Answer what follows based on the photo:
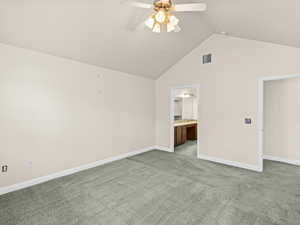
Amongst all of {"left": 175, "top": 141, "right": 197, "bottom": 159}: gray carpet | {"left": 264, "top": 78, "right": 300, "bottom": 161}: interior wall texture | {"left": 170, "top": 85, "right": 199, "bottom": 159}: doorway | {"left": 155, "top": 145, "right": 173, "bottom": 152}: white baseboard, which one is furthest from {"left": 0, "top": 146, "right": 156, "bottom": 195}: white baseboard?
{"left": 264, "top": 78, "right": 300, "bottom": 161}: interior wall texture

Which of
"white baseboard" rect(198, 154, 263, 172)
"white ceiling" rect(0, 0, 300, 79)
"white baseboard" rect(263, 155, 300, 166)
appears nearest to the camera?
"white ceiling" rect(0, 0, 300, 79)

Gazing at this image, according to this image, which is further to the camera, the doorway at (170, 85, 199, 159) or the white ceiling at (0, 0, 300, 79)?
the doorway at (170, 85, 199, 159)

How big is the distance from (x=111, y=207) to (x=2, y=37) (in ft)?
10.1

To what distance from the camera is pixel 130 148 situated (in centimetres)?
455

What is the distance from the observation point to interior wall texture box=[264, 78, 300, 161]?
3785 millimetres

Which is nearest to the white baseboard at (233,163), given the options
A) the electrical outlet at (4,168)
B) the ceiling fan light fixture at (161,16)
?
the ceiling fan light fixture at (161,16)

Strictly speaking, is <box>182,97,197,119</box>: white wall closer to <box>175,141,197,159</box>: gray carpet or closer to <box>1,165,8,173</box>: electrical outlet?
<box>175,141,197,159</box>: gray carpet

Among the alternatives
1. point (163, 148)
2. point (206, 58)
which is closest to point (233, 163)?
point (163, 148)

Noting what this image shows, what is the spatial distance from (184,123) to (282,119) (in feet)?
9.66

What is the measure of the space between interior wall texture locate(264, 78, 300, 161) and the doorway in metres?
1.95

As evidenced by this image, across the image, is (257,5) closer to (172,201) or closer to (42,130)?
(172,201)

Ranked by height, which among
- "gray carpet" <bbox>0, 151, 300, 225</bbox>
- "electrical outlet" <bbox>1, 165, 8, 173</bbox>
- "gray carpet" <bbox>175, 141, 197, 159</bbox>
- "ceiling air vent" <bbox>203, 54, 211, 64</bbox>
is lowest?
A: "gray carpet" <bbox>0, 151, 300, 225</bbox>

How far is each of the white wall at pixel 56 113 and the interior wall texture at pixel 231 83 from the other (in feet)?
6.79

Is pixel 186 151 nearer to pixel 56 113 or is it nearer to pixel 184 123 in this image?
pixel 184 123
